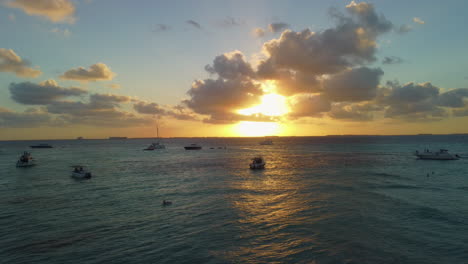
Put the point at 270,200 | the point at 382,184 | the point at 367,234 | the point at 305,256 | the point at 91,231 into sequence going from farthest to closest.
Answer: the point at 382,184 < the point at 270,200 < the point at 91,231 < the point at 367,234 < the point at 305,256

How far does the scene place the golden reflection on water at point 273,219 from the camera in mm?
24080

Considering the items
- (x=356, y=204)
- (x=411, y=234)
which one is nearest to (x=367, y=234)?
(x=411, y=234)

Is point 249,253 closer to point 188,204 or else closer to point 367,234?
point 367,234

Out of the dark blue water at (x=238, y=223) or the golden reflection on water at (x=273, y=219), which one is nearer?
the dark blue water at (x=238, y=223)

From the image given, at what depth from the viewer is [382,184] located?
179ft

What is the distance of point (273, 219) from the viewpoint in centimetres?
3316

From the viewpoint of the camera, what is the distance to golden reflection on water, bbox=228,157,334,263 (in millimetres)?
24080

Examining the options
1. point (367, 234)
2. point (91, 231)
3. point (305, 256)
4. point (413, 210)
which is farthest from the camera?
point (413, 210)

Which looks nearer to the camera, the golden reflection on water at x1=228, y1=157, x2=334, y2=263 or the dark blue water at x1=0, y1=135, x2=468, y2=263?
the dark blue water at x1=0, y1=135, x2=468, y2=263

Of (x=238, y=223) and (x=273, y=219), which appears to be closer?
(x=238, y=223)

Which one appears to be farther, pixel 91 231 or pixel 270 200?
pixel 270 200

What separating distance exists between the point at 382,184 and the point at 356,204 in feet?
65.7

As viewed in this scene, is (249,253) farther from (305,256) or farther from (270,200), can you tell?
(270,200)

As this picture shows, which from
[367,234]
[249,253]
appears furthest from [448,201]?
[249,253]
